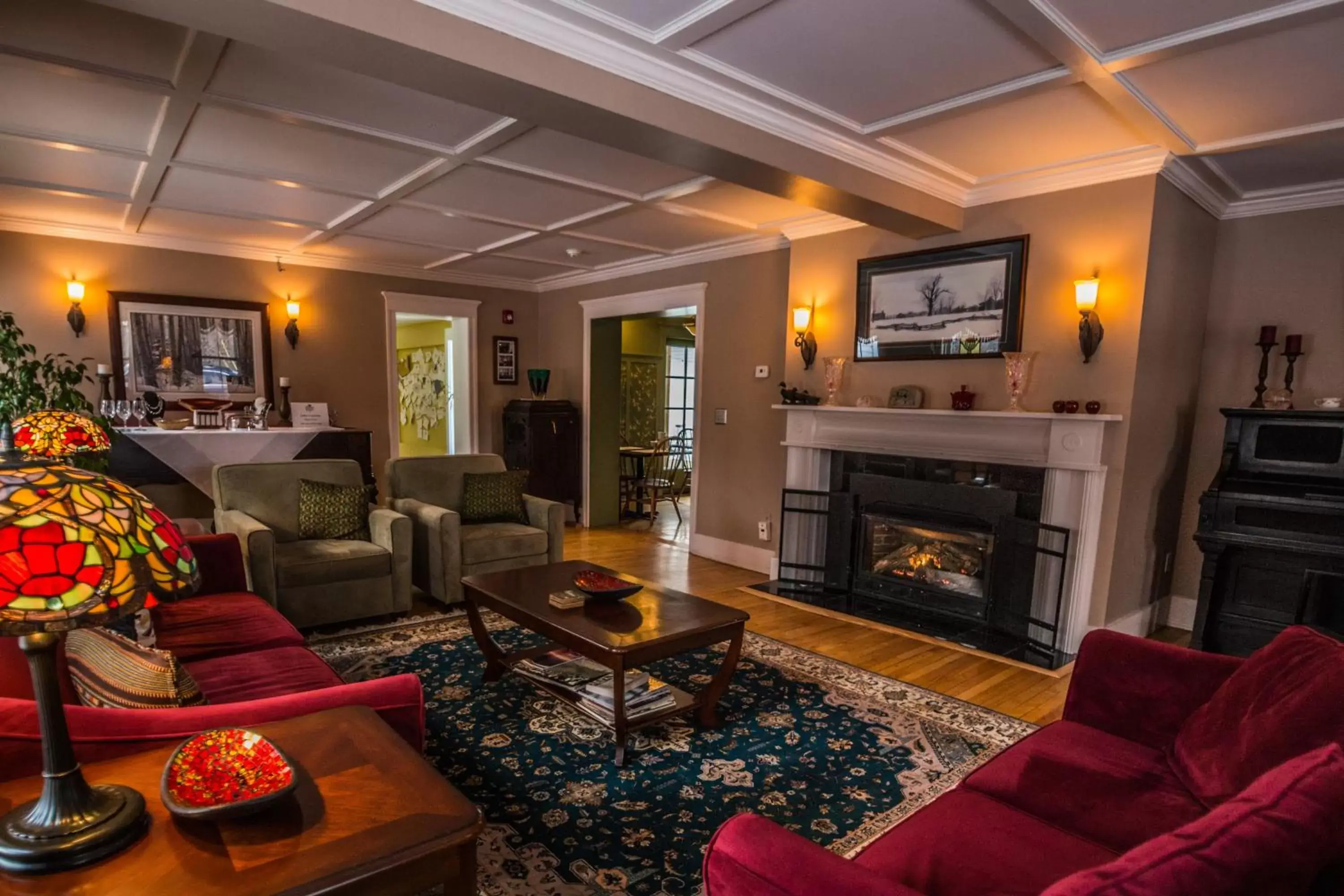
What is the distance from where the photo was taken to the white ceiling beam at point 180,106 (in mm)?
2309

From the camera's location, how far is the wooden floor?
311cm

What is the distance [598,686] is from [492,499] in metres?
2.18

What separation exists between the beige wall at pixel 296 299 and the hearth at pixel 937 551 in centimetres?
396

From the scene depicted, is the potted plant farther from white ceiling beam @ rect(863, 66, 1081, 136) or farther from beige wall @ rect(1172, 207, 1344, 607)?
beige wall @ rect(1172, 207, 1344, 607)

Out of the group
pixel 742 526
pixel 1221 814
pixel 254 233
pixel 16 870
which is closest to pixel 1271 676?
pixel 1221 814

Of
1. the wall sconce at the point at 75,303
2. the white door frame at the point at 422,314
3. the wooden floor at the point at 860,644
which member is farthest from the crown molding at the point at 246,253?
the wooden floor at the point at 860,644

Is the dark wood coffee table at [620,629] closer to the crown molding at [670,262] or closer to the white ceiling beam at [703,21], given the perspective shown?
the white ceiling beam at [703,21]

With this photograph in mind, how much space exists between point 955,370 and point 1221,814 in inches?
131

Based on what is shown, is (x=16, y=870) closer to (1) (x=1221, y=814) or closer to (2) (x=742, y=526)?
(1) (x=1221, y=814)

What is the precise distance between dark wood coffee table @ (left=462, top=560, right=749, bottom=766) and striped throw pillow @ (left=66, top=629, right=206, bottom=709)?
1.21 metres

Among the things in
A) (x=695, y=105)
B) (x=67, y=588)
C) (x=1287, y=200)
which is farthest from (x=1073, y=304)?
(x=67, y=588)

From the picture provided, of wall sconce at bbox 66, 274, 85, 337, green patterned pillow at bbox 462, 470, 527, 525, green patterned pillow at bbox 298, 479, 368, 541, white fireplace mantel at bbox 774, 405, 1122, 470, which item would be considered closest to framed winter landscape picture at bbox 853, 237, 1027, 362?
white fireplace mantel at bbox 774, 405, 1122, 470

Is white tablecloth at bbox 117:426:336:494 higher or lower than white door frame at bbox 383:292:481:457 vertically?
lower

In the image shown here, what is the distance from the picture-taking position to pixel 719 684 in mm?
2717
